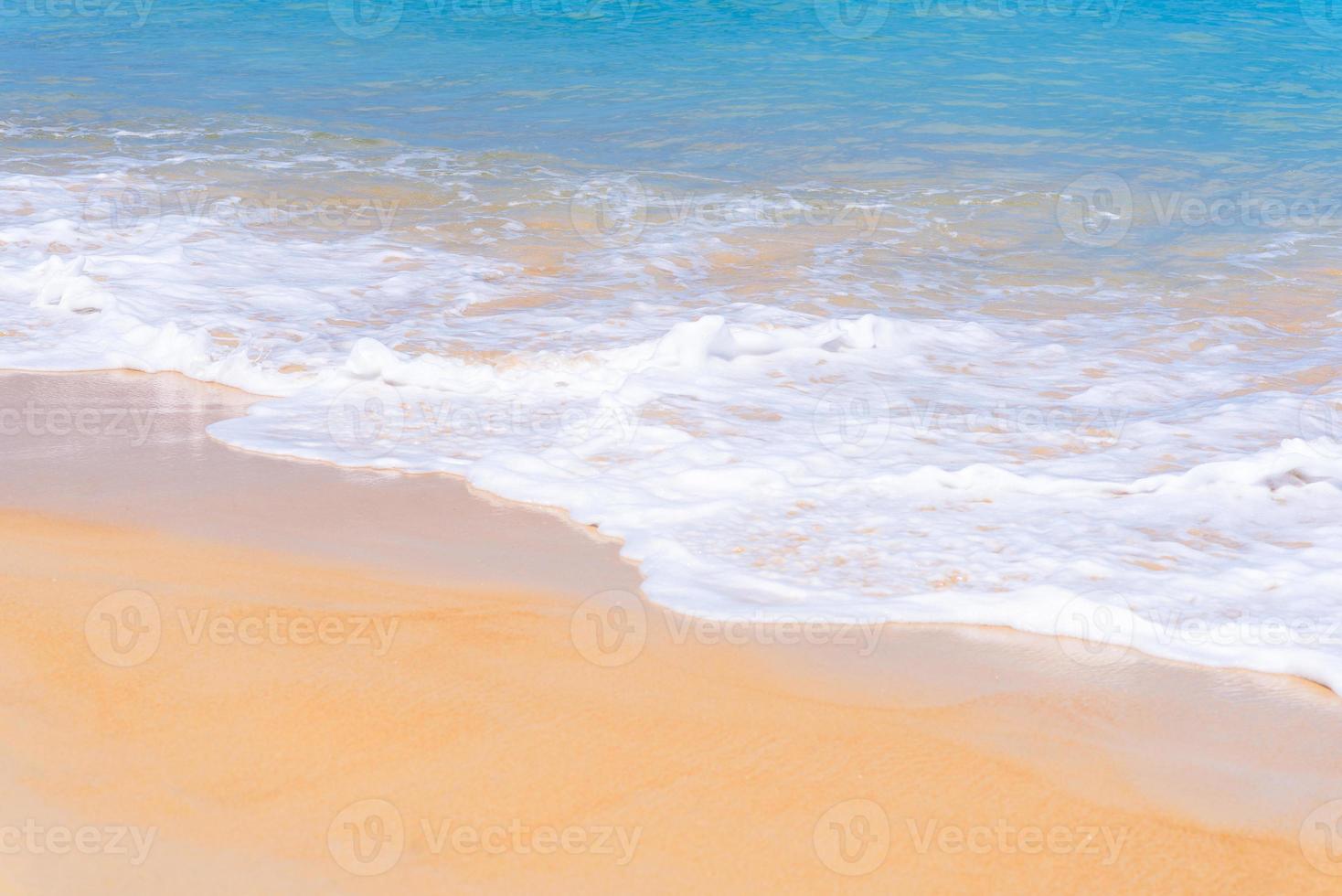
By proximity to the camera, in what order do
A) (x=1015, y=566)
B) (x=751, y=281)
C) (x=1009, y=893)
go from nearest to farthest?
(x=1009, y=893)
(x=1015, y=566)
(x=751, y=281)

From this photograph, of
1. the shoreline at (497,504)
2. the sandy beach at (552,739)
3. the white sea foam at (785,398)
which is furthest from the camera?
the white sea foam at (785,398)

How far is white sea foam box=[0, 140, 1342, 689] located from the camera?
11.7 feet

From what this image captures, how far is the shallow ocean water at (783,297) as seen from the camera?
12.5 ft

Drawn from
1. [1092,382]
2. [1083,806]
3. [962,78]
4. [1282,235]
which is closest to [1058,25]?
[962,78]

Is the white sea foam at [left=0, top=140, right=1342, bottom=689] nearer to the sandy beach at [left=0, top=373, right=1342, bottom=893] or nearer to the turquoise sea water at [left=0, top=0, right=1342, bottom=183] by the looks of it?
the sandy beach at [left=0, top=373, right=1342, bottom=893]

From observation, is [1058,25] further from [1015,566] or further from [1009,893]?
[1009,893]

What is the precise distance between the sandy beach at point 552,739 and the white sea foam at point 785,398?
275 millimetres

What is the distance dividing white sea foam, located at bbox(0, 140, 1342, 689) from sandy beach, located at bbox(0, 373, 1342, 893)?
28 centimetres

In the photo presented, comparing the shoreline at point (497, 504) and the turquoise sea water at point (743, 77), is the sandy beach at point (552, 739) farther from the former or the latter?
the turquoise sea water at point (743, 77)

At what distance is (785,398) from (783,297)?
60.9 inches

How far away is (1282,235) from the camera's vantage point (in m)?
8.09

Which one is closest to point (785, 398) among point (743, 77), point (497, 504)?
point (497, 504)

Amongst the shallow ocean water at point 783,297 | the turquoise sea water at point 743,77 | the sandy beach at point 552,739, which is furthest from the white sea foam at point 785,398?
the turquoise sea water at point 743,77

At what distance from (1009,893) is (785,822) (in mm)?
453
